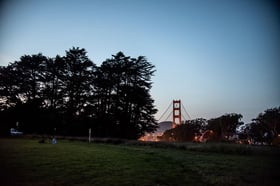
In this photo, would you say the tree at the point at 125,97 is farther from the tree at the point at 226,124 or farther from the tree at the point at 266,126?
the tree at the point at 266,126

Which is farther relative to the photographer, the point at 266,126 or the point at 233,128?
the point at 233,128

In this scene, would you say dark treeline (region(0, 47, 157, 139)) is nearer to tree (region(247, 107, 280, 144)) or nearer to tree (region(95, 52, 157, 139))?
tree (region(95, 52, 157, 139))

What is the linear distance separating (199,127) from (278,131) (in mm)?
12680

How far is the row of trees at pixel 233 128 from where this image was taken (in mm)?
34000

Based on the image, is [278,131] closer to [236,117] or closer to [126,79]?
[236,117]

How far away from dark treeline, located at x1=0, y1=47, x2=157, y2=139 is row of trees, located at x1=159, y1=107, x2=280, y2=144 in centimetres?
686

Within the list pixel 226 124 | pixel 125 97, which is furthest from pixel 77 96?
pixel 226 124

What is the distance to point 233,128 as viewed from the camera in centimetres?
3931

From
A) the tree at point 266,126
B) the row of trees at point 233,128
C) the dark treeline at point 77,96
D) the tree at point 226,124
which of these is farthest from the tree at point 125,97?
the tree at point 266,126

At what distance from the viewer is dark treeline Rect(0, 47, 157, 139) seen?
1351 inches

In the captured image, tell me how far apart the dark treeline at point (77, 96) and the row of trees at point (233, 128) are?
6856mm

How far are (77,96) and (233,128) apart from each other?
924 inches

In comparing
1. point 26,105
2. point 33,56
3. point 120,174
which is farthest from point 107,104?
point 120,174

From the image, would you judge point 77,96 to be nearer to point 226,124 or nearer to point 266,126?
point 226,124
